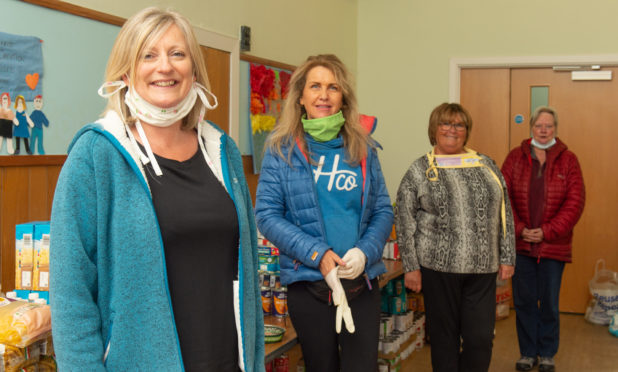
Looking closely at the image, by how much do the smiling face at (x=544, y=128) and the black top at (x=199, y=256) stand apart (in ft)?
9.15

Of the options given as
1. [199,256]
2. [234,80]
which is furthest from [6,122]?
[234,80]

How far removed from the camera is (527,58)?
16.4 ft

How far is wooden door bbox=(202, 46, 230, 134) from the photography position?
3.58 m

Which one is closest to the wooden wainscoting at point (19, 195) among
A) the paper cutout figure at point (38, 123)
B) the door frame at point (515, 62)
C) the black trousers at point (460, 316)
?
the paper cutout figure at point (38, 123)

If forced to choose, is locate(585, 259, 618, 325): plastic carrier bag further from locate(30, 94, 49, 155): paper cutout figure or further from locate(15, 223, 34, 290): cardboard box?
locate(15, 223, 34, 290): cardboard box

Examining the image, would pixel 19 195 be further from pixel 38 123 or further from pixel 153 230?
pixel 153 230

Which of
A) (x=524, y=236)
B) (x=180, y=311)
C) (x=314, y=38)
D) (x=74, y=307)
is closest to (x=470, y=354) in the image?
(x=524, y=236)

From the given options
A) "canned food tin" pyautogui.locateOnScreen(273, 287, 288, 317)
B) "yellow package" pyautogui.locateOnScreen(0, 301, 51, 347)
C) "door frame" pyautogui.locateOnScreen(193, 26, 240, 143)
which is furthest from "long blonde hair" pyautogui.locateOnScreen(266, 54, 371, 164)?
"door frame" pyautogui.locateOnScreen(193, 26, 240, 143)

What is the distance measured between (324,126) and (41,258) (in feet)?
3.20

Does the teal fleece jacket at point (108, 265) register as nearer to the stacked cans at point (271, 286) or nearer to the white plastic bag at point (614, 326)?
the stacked cans at point (271, 286)

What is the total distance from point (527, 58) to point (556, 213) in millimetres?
1950

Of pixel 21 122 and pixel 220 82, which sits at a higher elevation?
pixel 220 82

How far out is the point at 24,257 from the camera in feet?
5.66

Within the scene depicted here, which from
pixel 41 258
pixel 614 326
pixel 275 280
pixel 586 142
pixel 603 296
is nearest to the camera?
pixel 41 258
